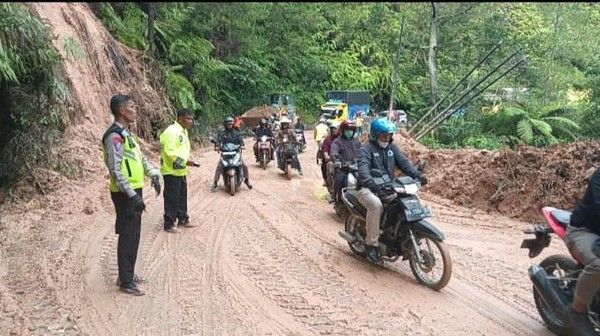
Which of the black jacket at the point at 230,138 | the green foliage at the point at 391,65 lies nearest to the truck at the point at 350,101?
the green foliage at the point at 391,65

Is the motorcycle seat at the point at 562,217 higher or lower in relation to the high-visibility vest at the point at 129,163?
lower

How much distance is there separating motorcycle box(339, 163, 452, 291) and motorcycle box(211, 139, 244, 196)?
14.7 ft

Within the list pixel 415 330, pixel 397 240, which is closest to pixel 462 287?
pixel 397 240

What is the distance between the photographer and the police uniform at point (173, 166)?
693cm

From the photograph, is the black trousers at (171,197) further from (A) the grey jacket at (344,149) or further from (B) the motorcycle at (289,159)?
(B) the motorcycle at (289,159)

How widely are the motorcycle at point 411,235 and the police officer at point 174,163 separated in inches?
101

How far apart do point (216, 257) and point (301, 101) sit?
25.5 metres

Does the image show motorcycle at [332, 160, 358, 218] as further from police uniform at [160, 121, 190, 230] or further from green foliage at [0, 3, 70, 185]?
green foliage at [0, 3, 70, 185]

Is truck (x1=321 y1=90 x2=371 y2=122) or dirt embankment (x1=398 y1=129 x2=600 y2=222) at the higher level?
truck (x1=321 y1=90 x2=371 y2=122)

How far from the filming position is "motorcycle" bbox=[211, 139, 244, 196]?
32.6 ft

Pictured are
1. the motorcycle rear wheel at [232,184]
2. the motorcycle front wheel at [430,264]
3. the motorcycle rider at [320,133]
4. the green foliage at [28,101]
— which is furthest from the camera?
the motorcycle rider at [320,133]

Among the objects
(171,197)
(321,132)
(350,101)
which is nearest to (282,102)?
(350,101)

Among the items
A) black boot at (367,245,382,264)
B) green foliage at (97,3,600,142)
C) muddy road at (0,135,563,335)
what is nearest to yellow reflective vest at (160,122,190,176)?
muddy road at (0,135,563,335)

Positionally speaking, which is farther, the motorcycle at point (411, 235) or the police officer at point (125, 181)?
the motorcycle at point (411, 235)
